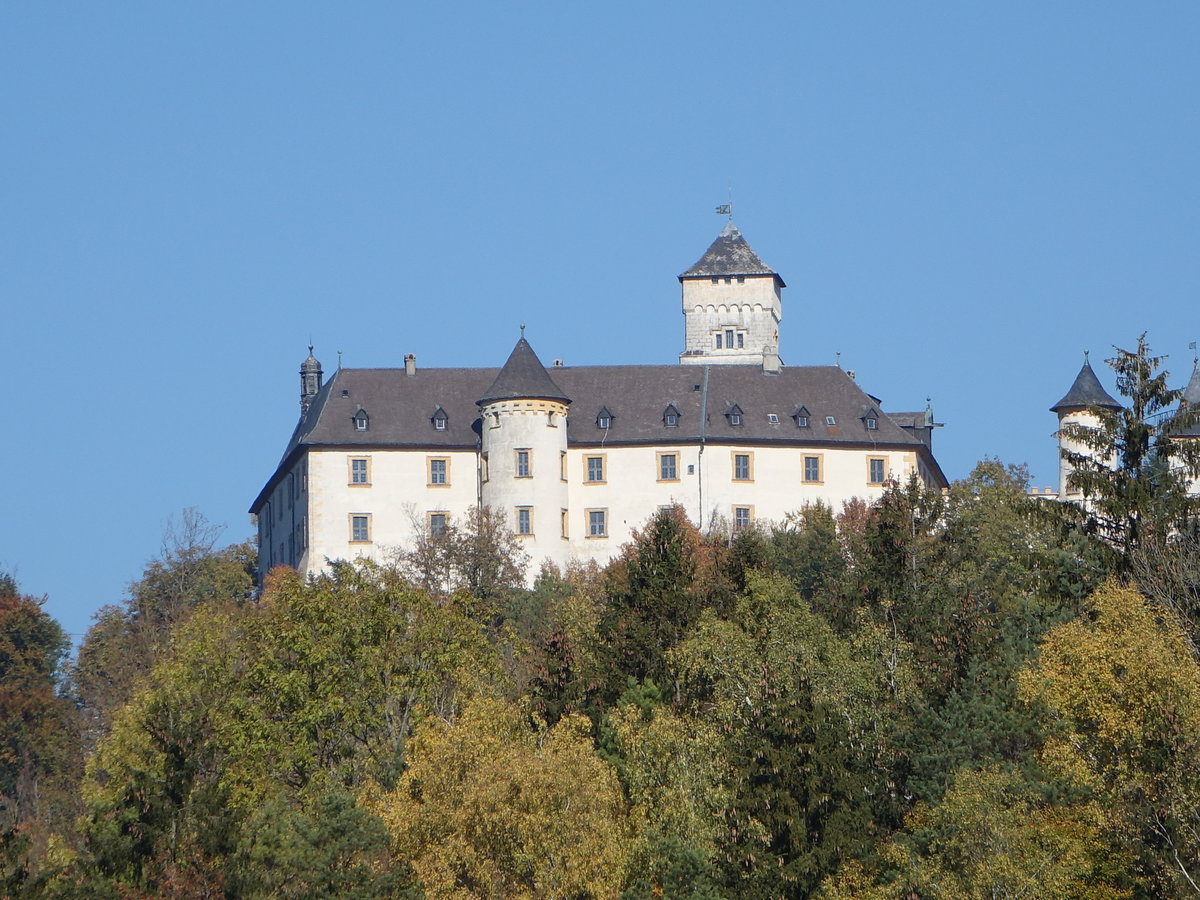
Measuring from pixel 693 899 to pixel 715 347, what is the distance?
87709mm

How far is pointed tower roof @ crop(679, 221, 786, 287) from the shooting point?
12962 centimetres

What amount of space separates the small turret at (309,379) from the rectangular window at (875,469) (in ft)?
90.3

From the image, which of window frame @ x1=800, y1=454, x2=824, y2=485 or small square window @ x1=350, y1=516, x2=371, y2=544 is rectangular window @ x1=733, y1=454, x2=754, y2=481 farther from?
small square window @ x1=350, y1=516, x2=371, y2=544

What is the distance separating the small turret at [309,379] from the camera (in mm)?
111312

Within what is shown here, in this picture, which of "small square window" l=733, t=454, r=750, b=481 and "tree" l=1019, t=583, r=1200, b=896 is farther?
"small square window" l=733, t=454, r=750, b=481

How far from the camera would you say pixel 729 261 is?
430 feet

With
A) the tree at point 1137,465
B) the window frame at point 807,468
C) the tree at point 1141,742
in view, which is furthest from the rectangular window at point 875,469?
the tree at point 1141,742

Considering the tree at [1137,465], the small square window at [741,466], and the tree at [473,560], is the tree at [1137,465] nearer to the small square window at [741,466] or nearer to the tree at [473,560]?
the tree at [473,560]

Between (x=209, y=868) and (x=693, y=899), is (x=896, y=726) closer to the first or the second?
(x=693, y=899)

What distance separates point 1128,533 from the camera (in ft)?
167

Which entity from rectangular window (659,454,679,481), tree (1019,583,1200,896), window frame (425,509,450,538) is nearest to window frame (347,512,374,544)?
window frame (425,509,450,538)

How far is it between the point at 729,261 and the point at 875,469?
3639 cm

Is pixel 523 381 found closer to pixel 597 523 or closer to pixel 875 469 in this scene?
pixel 597 523

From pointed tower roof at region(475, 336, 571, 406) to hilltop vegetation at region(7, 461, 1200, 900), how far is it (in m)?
29.5
